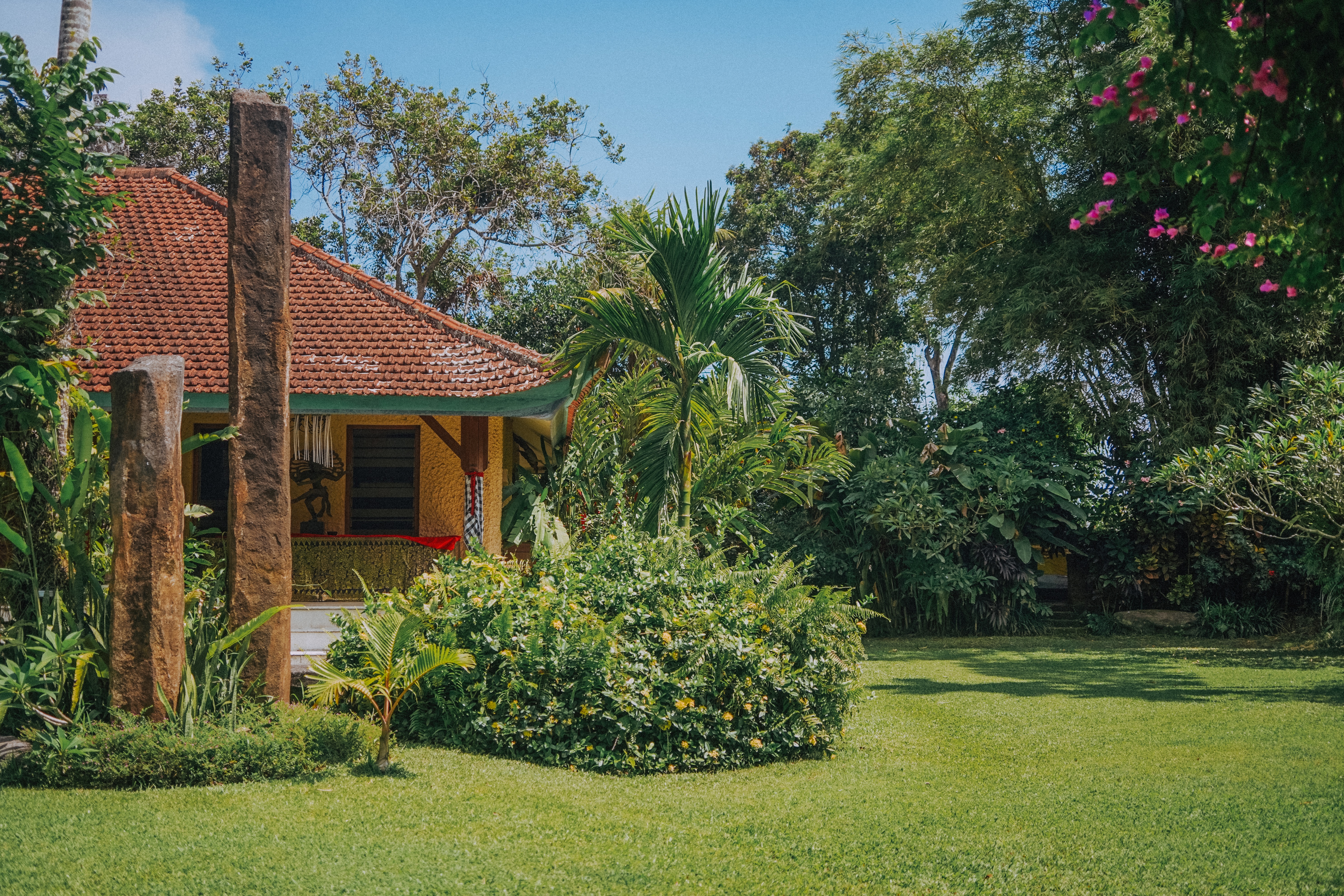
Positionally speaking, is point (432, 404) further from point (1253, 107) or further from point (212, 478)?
point (1253, 107)

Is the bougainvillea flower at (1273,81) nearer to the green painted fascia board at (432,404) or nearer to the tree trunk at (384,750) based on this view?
the tree trunk at (384,750)

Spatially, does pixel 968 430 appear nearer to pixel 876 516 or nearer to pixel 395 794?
pixel 876 516

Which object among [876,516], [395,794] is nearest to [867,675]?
[876,516]

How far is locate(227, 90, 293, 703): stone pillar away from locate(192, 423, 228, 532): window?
701cm

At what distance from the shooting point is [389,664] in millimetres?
5723

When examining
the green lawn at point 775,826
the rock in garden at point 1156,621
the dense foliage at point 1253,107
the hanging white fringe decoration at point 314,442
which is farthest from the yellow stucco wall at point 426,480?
the dense foliage at point 1253,107

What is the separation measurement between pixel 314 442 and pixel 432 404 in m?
2.86

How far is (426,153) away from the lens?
811 inches

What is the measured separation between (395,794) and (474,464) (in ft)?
19.1

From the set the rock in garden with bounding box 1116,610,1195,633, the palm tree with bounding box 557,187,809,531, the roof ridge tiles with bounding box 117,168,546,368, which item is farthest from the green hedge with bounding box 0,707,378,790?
the rock in garden with bounding box 1116,610,1195,633

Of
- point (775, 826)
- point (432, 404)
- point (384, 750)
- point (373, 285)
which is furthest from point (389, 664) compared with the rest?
point (373, 285)

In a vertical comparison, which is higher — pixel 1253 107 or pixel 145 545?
pixel 1253 107

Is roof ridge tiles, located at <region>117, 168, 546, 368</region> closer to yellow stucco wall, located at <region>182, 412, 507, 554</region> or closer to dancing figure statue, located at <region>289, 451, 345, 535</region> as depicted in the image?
yellow stucco wall, located at <region>182, 412, 507, 554</region>

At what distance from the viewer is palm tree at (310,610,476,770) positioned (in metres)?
5.58
